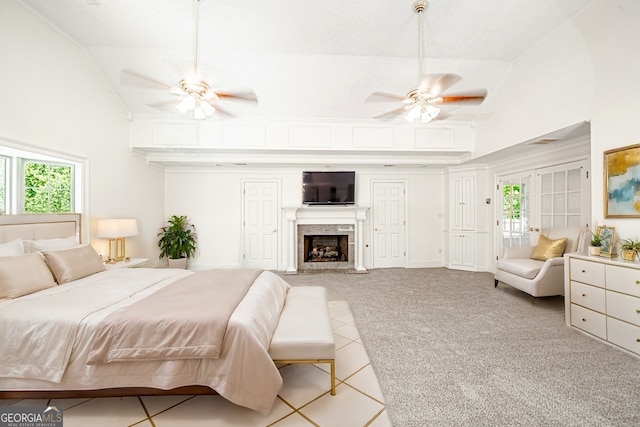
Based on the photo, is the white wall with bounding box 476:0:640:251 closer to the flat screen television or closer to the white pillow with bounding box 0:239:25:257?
the flat screen television

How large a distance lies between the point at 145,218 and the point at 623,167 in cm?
658

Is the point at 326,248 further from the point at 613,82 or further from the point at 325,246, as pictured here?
the point at 613,82

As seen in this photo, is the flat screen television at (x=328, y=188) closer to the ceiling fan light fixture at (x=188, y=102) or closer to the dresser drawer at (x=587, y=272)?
the ceiling fan light fixture at (x=188, y=102)

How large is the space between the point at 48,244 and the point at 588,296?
5.49m

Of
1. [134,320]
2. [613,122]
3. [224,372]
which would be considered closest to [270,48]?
[134,320]

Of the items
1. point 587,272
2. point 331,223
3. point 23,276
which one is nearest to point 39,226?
point 23,276

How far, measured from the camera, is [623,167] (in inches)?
94.5

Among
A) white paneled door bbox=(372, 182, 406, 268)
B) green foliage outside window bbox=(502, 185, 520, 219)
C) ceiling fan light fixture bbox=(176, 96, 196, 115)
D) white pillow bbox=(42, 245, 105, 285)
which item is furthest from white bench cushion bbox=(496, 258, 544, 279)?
white pillow bbox=(42, 245, 105, 285)

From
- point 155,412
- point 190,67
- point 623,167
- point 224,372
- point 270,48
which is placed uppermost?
point 270,48

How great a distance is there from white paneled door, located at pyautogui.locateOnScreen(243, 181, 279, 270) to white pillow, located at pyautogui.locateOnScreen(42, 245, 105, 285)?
292cm

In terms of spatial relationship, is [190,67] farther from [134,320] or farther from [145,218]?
[134,320]

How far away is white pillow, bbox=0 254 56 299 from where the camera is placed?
191cm

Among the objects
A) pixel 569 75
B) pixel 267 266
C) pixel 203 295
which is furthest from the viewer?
pixel 267 266

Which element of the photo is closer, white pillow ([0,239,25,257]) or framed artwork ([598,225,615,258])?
white pillow ([0,239,25,257])
